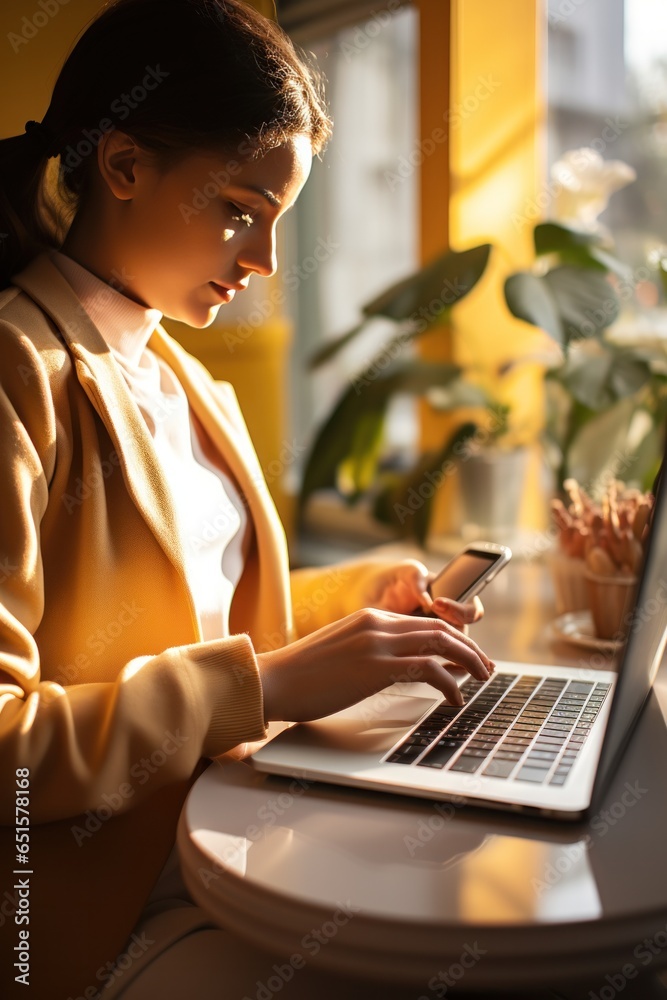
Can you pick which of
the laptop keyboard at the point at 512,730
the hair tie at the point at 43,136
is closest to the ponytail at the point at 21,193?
the hair tie at the point at 43,136

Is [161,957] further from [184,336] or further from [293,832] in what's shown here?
[184,336]

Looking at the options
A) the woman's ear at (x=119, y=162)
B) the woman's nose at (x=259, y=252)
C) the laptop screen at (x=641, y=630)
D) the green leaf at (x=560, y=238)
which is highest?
the woman's ear at (x=119, y=162)

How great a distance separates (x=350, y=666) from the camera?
726 millimetres

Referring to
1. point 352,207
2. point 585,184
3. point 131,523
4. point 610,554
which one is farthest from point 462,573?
point 352,207

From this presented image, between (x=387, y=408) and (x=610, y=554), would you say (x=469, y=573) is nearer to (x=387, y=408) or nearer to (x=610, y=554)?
(x=610, y=554)

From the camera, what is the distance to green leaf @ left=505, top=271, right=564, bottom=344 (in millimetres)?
1443

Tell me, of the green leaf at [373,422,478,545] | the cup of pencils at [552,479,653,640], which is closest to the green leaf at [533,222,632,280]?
the green leaf at [373,422,478,545]

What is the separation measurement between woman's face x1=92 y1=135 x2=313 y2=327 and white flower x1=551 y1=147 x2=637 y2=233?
0.97 metres

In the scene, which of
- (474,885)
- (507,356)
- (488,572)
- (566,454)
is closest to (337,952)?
(474,885)

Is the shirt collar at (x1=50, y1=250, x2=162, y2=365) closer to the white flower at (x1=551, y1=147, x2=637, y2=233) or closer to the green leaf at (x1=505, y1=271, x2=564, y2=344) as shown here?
the green leaf at (x1=505, y1=271, x2=564, y2=344)

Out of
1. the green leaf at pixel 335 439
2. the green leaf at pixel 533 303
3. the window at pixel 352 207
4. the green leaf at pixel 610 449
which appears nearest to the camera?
the green leaf at pixel 533 303

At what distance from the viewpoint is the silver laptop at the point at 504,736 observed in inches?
23.8

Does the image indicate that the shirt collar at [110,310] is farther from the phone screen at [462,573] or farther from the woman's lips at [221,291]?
the phone screen at [462,573]

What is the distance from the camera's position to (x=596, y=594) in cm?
115
